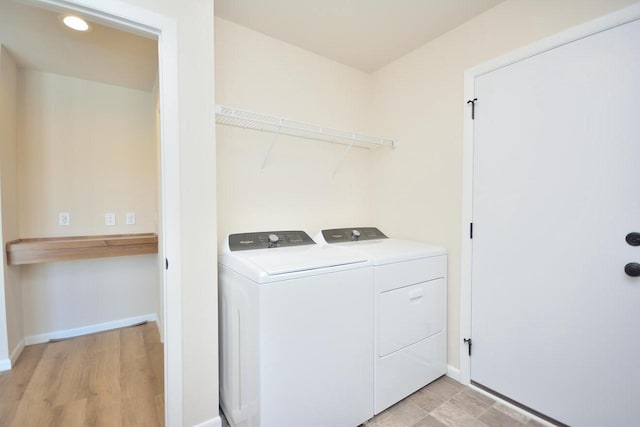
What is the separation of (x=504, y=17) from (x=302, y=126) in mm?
1392

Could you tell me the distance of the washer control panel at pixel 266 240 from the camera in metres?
1.62

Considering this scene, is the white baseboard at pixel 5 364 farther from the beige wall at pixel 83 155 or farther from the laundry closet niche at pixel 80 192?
the beige wall at pixel 83 155

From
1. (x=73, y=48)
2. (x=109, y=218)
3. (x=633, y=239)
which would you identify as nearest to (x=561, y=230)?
(x=633, y=239)

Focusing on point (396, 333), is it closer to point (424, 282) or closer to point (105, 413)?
point (424, 282)

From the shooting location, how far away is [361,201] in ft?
8.23

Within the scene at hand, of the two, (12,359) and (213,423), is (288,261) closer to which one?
(213,423)

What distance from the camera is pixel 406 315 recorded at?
1.64 m

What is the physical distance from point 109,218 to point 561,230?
3603mm

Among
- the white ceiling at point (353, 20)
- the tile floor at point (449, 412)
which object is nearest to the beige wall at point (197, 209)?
the tile floor at point (449, 412)

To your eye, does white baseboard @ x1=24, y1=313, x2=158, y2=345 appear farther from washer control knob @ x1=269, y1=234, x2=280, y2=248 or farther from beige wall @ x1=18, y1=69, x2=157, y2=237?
washer control knob @ x1=269, y1=234, x2=280, y2=248

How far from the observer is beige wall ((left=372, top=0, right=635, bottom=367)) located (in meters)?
1.52

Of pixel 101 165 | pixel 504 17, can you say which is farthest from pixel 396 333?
pixel 101 165

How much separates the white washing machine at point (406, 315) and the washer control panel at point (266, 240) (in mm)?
170

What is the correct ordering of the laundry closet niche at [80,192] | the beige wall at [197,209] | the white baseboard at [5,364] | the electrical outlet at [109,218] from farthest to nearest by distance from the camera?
the electrical outlet at [109,218] < the laundry closet niche at [80,192] < the white baseboard at [5,364] < the beige wall at [197,209]
